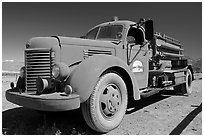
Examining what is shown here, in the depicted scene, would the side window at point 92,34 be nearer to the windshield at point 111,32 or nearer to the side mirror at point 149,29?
the windshield at point 111,32

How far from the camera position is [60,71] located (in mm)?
3162

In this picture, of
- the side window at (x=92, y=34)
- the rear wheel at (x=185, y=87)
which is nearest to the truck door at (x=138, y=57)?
the side window at (x=92, y=34)

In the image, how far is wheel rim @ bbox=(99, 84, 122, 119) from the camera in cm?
336

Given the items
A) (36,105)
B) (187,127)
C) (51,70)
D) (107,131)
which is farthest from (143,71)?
(36,105)

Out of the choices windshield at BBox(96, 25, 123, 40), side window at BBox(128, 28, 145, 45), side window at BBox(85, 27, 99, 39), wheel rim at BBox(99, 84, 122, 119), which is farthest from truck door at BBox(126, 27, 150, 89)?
wheel rim at BBox(99, 84, 122, 119)

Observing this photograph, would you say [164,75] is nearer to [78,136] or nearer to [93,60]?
[93,60]

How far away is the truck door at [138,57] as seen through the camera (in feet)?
15.2

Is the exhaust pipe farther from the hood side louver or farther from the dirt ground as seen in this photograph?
the hood side louver

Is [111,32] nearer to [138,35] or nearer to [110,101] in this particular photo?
[138,35]

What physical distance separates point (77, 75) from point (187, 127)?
2.44m

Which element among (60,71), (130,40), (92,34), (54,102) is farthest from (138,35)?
(54,102)

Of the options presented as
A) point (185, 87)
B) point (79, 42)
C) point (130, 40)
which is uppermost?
point (130, 40)

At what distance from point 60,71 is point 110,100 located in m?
1.08

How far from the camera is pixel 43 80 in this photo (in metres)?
3.12
